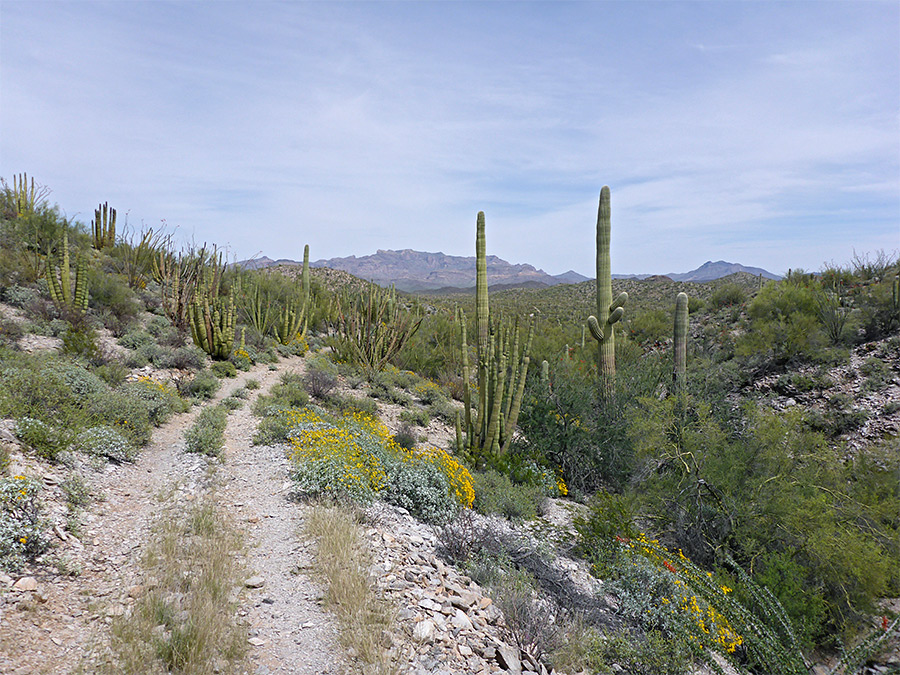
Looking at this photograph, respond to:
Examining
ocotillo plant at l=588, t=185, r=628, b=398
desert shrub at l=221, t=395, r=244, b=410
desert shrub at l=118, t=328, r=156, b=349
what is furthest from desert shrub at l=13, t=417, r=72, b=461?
ocotillo plant at l=588, t=185, r=628, b=398

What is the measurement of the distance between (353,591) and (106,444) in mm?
4482

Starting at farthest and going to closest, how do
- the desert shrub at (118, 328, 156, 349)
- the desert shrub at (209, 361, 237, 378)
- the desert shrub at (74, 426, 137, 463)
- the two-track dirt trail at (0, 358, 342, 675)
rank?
the desert shrub at (209, 361, 237, 378) < the desert shrub at (118, 328, 156, 349) < the desert shrub at (74, 426, 137, 463) < the two-track dirt trail at (0, 358, 342, 675)

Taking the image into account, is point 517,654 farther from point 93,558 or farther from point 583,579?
point 93,558

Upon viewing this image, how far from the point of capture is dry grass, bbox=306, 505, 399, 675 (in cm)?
302

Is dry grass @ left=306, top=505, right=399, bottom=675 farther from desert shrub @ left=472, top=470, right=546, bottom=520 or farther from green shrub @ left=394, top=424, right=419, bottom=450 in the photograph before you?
→ green shrub @ left=394, top=424, right=419, bottom=450

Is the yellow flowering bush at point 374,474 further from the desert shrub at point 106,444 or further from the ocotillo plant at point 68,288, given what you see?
the ocotillo plant at point 68,288

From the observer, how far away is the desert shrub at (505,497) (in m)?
6.42

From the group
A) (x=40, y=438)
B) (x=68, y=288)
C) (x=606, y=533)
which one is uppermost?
(x=68, y=288)

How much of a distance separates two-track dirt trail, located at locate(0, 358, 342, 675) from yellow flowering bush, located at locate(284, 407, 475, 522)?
0.43 m

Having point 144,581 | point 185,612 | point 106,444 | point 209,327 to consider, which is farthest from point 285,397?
point 185,612

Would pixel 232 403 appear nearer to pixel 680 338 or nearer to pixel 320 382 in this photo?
pixel 320 382

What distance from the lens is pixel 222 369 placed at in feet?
38.6

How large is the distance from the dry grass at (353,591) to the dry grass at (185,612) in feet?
2.23

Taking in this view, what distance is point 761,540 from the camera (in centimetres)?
537
